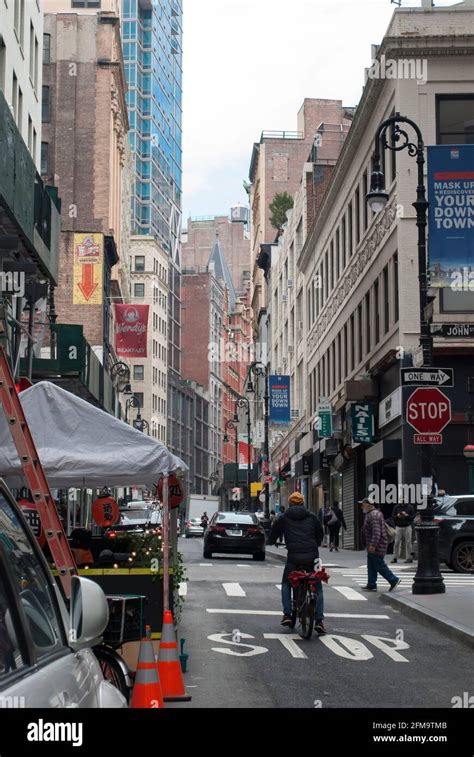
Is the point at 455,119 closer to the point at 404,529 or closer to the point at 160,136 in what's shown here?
the point at 404,529

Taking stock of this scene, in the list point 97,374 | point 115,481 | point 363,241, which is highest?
point 363,241

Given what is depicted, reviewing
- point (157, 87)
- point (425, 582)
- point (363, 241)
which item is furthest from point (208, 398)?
point (425, 582)

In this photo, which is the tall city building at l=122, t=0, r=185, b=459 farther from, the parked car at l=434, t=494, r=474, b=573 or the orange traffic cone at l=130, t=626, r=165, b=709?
the orange traffic cone at l=130, t=626, r=165, b=709

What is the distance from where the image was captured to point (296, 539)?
16.0 m

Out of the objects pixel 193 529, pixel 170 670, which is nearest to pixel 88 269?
pixel 193 529

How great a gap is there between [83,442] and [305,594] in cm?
487

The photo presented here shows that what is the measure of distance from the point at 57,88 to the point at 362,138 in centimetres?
4812

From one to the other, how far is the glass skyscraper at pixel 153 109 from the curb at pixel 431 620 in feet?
416

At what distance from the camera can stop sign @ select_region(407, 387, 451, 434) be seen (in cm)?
1908

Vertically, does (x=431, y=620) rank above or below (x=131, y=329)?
below

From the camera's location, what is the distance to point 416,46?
35344 mm

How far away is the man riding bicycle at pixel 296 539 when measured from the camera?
51.9 feet

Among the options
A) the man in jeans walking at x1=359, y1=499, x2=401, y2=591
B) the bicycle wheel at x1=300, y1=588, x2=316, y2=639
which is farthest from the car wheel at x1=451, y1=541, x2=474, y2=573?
the bicycle wheel at x1=300, y1=588, x2=316, y2=639
